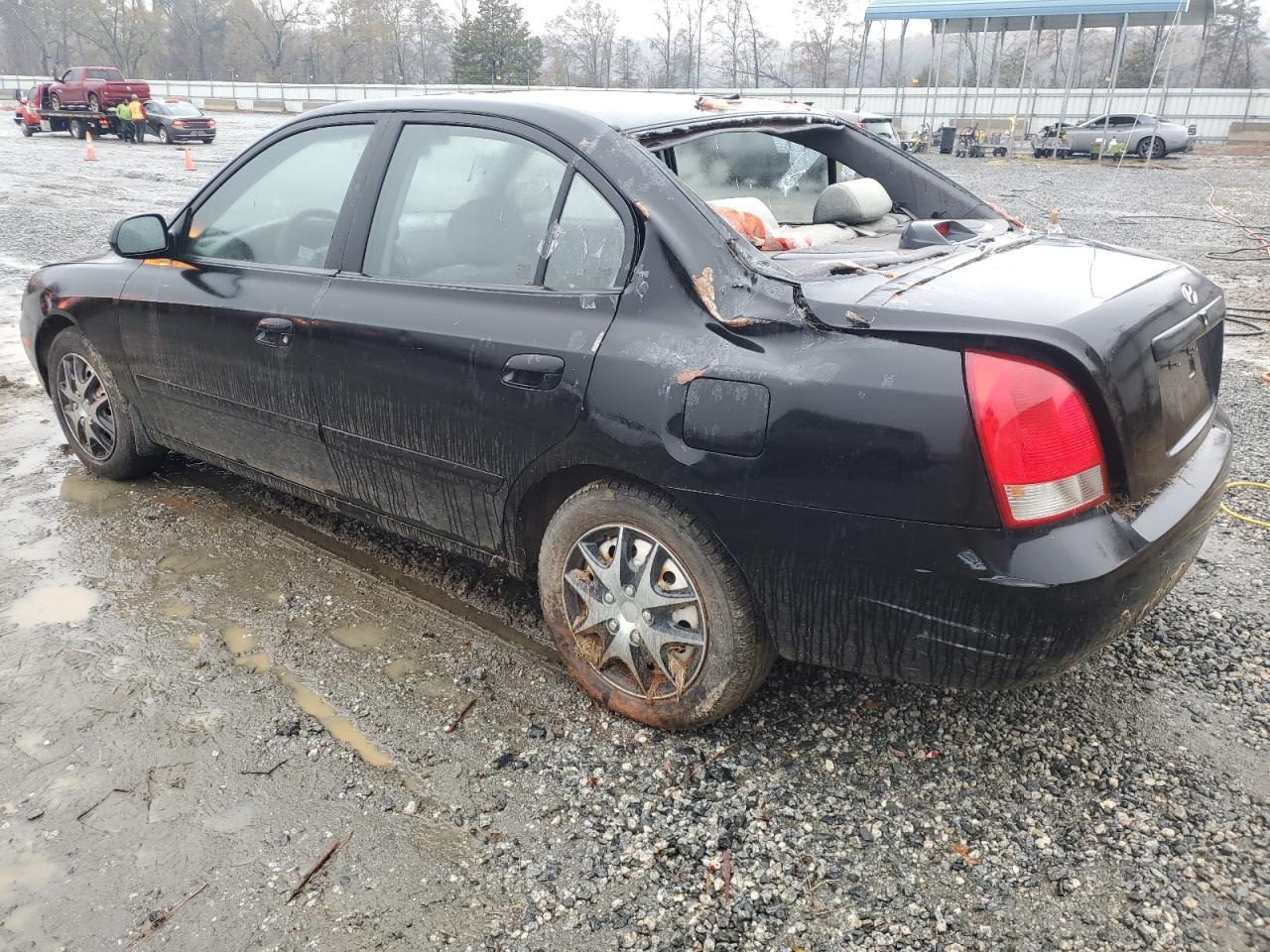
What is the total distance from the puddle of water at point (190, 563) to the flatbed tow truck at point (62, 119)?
102 feet

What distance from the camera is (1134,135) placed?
27.0m

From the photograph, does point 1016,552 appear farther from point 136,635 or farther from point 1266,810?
point 136,635

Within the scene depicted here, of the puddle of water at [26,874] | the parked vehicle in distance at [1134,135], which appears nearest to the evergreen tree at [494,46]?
the parked vehicle in distance at [1134,135]

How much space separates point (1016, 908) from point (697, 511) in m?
1.14

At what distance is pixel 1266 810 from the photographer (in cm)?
230

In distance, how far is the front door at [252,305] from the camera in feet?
10.8

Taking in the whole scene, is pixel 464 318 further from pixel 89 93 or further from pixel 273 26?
pixel 273 26

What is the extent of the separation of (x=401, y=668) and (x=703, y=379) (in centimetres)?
147

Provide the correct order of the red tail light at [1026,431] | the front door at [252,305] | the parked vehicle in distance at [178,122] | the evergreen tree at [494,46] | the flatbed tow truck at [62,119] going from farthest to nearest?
1. the evergreen tree at [494,46]
2. the flatbed tow truck at [62,119]
3. the parked vehicle in distance at [178,122]
4. the front door at [252,305]
5. the red tail light at [1026,431]

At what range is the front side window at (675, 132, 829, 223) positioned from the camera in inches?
119

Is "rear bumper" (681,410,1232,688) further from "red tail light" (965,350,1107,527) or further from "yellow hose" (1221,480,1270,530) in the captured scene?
"yellow hose" (1221,480,1270,530)

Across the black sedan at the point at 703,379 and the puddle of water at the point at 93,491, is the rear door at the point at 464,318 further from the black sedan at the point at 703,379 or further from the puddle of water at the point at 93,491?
the puddle of water at the point at 93,491

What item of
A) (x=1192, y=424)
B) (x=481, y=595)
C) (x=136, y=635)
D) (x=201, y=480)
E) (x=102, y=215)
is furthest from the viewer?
(x=102, y=215)

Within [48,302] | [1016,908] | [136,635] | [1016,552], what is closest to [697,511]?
[1016,552]
